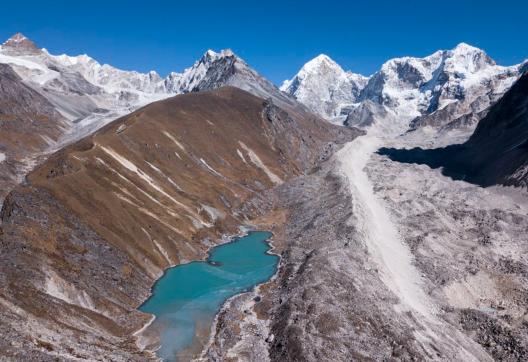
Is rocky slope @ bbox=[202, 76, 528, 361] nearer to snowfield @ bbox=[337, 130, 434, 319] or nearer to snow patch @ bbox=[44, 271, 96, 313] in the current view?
snowfield @ bbox=[337, 130, 434, 319]

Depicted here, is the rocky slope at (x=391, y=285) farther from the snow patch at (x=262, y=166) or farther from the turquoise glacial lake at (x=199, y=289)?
the snow patch at (x=262, y=166)

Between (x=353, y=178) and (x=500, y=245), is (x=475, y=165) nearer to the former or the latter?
(x=353, y=178)

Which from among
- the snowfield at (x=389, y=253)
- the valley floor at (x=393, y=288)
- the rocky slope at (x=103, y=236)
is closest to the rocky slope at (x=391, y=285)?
the valley floor at (x=393, y=288)

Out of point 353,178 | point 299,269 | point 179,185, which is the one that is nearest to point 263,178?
point 353,178

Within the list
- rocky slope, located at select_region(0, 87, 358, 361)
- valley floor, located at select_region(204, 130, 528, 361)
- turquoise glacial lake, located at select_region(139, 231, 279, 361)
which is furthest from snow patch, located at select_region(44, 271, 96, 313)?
valley floor, located at select_region(204, 130, 528, 361)

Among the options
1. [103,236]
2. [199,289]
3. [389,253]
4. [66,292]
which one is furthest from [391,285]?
[66,292]

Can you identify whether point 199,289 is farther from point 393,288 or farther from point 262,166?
point 262,166
